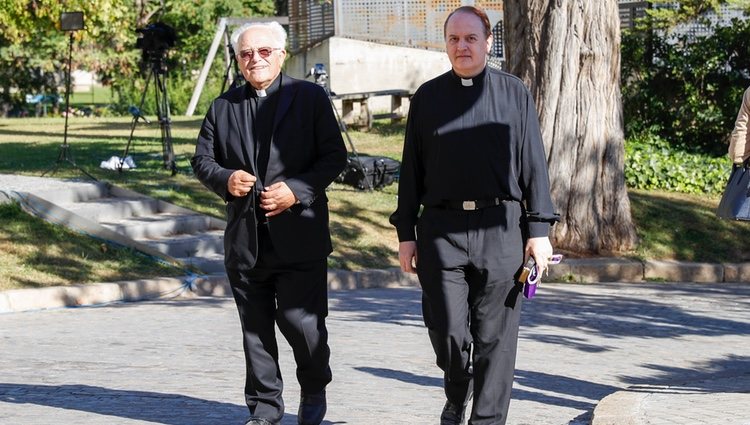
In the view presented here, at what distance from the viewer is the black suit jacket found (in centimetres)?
603

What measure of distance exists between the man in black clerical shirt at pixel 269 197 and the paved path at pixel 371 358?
25.5 inches

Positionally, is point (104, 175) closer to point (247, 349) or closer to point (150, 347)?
point (150, 347)

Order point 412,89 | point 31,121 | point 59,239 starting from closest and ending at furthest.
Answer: point 59,239 < point 412,89 < point 31,121

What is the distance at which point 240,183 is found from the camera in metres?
5.93

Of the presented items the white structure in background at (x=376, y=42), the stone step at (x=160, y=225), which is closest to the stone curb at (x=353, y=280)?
the stone step at (x=160, y=225)

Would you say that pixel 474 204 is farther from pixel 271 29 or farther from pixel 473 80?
pixel 271 29

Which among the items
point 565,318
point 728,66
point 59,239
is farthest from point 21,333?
point 728,66

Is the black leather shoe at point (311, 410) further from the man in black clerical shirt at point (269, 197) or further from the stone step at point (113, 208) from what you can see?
the stone step at point (113, 208)

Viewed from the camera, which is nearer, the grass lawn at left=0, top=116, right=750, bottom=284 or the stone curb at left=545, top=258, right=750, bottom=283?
the stone curb at left=545, top=258, right=750, bottom=283

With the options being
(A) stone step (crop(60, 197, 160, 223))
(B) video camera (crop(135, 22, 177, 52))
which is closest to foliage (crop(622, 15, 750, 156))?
(B) video camera (crop(135, 22, 177, 52))

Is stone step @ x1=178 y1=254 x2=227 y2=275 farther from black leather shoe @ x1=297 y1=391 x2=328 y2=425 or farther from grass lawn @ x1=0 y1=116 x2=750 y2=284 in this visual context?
black leather shoe @ x1=297 y1=391 x2=328 y2=425

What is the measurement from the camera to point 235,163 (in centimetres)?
613

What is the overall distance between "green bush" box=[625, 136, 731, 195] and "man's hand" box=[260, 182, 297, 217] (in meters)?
12.3

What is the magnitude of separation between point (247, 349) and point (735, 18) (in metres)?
15.4
